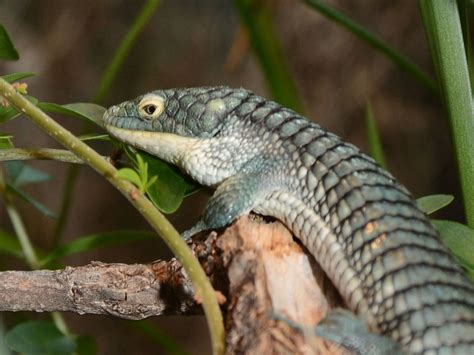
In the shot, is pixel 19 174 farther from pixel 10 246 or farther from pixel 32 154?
pixel 32 154

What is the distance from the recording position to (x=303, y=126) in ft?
4.35

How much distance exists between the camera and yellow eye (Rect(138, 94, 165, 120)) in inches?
56.6

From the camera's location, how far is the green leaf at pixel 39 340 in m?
1.38

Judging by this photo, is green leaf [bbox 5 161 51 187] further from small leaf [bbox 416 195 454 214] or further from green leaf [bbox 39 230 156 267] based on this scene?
small leaf [bbox 416 195 454 214]

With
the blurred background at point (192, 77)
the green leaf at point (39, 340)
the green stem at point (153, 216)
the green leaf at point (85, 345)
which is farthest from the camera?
the blurred background at point (192, 77)

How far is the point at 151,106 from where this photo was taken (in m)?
1.44

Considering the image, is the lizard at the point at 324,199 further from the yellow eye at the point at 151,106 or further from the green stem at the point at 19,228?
the green stem at the point at 19,228

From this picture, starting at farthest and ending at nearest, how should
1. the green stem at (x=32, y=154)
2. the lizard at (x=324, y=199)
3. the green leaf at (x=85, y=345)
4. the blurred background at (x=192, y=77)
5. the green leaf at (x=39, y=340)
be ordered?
the blurred background at (x=192, y=77) < the green leaf at (x=85, y=345) < the green leaf at (x=39, y=340) < the green stem at (x=32, y=154) < the lizard at (x=324, y=199)

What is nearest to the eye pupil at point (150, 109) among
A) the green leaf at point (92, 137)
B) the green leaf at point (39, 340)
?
the green leaf at point (92, 137)

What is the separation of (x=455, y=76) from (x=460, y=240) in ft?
0.95

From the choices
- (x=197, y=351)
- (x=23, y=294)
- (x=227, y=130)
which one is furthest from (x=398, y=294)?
(x=197, y=351)

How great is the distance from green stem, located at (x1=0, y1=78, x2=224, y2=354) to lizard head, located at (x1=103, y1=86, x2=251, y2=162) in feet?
1.36

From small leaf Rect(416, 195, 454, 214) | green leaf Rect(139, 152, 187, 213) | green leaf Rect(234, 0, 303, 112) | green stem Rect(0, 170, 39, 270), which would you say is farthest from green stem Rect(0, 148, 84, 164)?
green leaf Rect(234, 0, 303, 112)

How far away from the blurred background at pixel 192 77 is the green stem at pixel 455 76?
5.07ft
